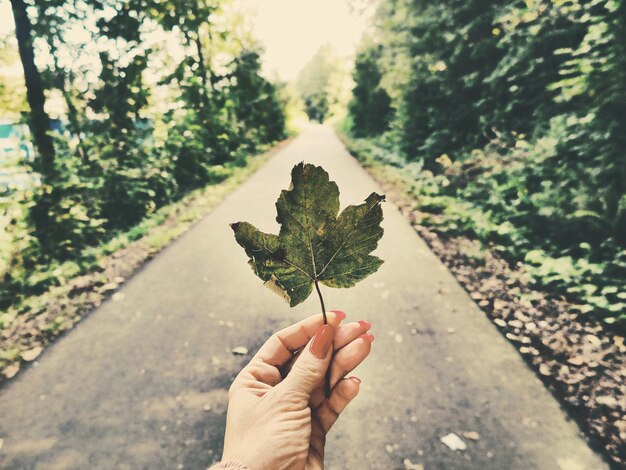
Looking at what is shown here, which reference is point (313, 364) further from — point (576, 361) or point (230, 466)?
point (576, 361)

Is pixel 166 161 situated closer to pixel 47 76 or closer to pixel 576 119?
pixel 47 76

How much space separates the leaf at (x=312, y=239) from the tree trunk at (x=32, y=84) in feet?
22.6

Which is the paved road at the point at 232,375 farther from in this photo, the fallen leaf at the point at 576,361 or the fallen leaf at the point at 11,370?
the fallen leaf at the point at 576,361

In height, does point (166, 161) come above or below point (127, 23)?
below

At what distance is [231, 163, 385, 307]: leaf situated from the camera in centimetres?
83

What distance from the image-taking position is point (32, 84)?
6363mm

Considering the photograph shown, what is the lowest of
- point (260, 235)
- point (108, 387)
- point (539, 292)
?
point (108, 387)

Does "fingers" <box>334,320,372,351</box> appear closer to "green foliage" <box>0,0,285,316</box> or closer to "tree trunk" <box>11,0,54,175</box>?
"green foliage" <box>0,0,285,316</box>

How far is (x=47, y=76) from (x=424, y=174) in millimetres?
7875

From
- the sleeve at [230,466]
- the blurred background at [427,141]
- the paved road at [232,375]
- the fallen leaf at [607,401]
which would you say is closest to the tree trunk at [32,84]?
the blurred background at [427,141]

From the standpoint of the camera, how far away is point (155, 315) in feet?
13.0

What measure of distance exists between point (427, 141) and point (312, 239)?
28.0 ft

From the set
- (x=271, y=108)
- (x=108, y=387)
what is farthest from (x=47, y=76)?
(x=271, y=108)

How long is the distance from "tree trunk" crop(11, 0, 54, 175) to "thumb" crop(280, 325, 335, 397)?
6.79 m
